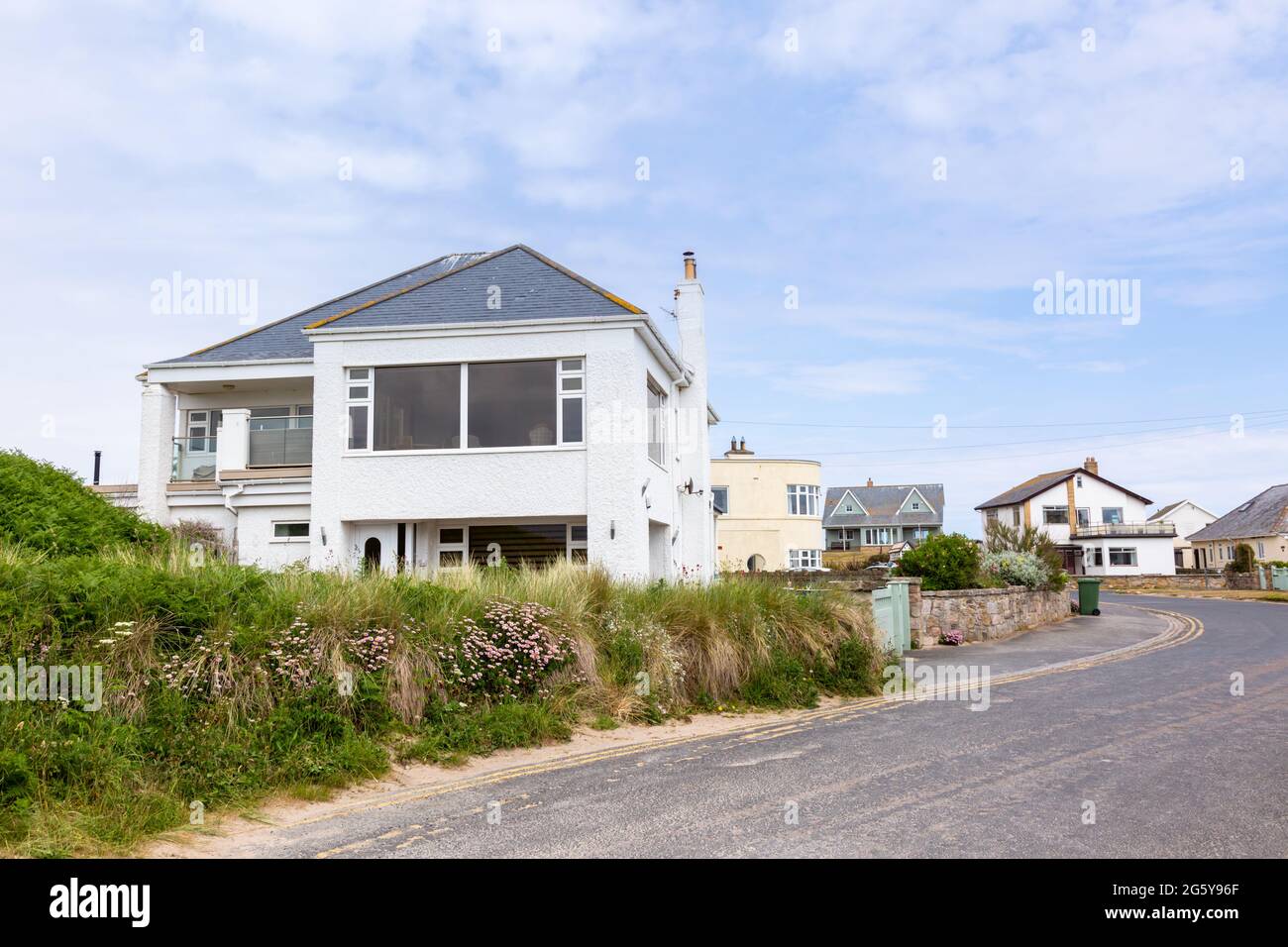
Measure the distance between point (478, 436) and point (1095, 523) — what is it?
2720 inches

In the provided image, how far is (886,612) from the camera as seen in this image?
18.5 metres

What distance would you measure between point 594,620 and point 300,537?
11042 mm

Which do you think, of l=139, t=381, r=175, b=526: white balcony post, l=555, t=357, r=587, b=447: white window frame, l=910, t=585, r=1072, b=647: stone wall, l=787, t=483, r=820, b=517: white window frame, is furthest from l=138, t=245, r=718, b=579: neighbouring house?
l=787, t=483, r=820, b=517: white window frame

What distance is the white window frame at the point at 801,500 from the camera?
50.7 meters

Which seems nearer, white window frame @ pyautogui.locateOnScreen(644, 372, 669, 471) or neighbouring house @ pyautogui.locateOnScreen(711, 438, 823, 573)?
white window frame @ pyautogui.locateOnScreen(644, 372, 669, 471)

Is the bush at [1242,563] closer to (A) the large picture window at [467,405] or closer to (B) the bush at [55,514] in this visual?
(A) the large picture window at [467,405]

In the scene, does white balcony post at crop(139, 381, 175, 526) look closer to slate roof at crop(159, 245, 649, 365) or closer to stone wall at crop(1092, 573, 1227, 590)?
slate roof at crop(159, 245, 649, 365)

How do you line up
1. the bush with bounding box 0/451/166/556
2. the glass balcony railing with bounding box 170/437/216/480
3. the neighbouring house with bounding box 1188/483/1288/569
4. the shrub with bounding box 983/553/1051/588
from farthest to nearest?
the neighbouring house with bounding box 1188/483/1288/569 < the shrub with bounding box 983/553/1051/588 < the glass balcony railing with bounding box 170/437/216/480 < the bush with bounding box 0/451/166/556

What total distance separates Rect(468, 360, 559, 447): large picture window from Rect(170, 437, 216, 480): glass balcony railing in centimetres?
740

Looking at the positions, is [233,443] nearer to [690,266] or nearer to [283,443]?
[283,443]

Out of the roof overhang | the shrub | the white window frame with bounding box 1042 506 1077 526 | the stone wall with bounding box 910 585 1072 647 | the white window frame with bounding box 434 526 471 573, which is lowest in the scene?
the stone wall with bounding box 910 585 1072 647

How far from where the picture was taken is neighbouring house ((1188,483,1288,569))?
72.1 m
